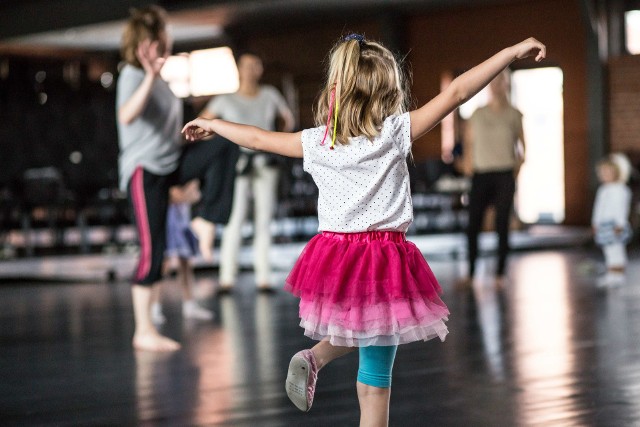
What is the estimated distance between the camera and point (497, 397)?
290cm

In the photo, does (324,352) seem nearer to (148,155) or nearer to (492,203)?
(148,155)

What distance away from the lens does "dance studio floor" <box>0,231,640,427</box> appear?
2.72m

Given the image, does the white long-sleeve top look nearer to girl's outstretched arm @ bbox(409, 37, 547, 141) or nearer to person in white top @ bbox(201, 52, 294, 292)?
person in white top @ bbox(201, 52, 294, 292)

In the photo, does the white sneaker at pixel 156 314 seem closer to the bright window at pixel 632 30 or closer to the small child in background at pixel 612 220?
the small child in background at pixel 612 220

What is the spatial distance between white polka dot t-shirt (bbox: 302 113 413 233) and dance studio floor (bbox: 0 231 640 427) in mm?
671

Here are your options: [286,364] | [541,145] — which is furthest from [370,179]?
[541,145]

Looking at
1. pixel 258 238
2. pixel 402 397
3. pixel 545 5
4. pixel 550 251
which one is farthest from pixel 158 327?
pixel 545 5

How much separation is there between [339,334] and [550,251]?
741cm

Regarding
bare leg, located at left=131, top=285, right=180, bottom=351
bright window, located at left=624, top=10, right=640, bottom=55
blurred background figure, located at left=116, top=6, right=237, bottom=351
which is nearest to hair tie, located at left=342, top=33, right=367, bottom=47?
blurred background figure, located at left=116, top=6, right=237, bottom=351

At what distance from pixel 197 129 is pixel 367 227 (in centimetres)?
48

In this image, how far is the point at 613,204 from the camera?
6469 mm

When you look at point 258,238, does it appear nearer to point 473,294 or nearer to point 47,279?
point 473,294

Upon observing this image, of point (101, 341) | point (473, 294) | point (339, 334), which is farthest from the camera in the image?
point (473, 294)

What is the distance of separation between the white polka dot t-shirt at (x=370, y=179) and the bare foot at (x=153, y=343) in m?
1.89
